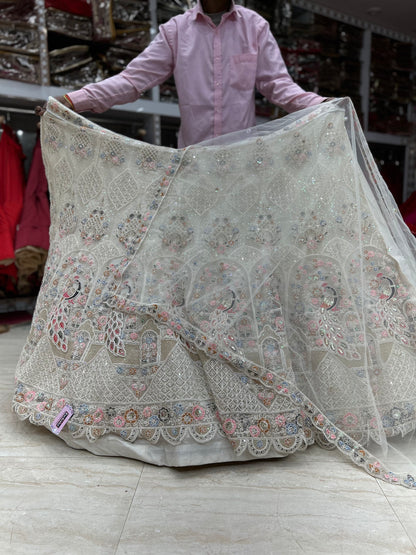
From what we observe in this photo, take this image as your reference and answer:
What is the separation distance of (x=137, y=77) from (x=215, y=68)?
29cm

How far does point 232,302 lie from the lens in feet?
4.54

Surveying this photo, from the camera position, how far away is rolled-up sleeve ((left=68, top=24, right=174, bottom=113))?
1.66 m

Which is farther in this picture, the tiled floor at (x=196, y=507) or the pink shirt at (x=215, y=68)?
the pink shirt at (x=215, y=68)

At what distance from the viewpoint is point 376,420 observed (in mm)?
1289

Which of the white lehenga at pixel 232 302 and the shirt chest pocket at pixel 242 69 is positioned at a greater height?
the shirt chest pocket at pixel 242 69

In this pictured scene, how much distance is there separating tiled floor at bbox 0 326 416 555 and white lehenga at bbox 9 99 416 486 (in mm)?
61

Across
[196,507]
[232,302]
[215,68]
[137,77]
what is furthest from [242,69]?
[196,507]

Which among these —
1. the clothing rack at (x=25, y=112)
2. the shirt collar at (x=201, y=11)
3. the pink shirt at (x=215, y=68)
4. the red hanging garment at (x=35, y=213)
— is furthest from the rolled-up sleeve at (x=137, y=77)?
the clothing rack at (x=25, y=112)

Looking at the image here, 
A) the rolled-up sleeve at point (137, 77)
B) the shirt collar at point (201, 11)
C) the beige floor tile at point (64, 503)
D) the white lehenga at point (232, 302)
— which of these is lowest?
the beige floor tile at point (64, 503)

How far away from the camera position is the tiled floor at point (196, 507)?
98 centimetres

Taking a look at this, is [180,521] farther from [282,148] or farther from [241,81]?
[241,81]

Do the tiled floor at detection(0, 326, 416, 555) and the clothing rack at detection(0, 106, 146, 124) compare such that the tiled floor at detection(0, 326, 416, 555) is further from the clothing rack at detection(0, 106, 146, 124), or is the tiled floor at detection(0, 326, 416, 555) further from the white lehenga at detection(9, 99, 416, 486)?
the clothing rack at detection(0, 106, 146, 124)

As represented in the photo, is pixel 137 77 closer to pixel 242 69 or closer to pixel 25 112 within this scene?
pixel 242 69

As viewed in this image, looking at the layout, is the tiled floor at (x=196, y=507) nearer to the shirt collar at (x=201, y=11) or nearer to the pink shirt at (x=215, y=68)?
the pink shirt at (x=215, y=68)
